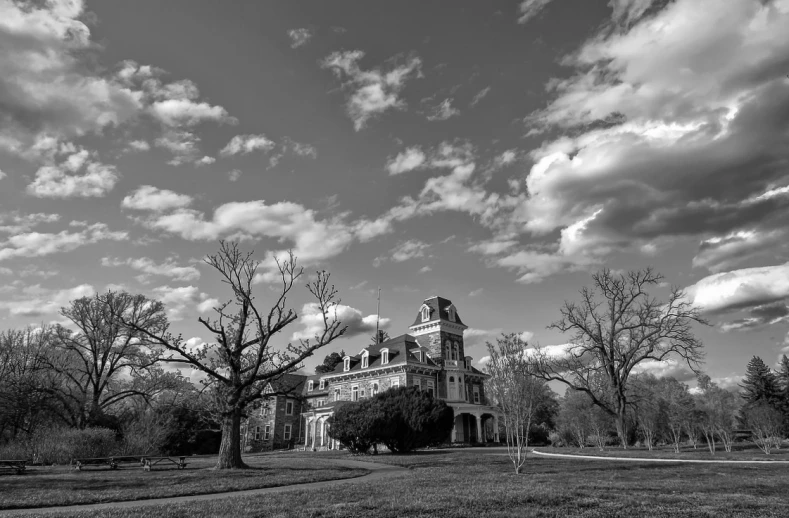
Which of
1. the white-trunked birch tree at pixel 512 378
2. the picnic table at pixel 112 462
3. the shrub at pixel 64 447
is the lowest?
the picnic table at pixel 112 462

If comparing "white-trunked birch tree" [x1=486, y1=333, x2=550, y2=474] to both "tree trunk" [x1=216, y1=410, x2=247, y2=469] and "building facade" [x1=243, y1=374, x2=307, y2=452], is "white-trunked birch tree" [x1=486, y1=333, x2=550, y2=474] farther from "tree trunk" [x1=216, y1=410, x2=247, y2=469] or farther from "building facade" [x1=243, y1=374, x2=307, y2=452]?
"building facade" [x1=243, y1=374, x2=307, y2=452]

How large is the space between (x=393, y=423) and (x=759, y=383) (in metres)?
48.0

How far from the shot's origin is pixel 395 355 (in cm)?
5194

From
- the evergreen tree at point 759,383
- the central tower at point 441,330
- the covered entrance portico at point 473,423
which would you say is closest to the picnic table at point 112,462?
the covered entrance portico at point 473,423

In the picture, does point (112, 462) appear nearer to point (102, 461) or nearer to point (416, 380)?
point (102, 461)

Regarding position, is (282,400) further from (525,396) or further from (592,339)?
(525,396)

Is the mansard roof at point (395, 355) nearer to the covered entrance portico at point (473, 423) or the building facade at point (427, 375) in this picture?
the building facade at point (427, 375)

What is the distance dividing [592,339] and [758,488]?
2389cm

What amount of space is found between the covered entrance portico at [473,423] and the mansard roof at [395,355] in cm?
A: 573

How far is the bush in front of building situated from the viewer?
103 feet

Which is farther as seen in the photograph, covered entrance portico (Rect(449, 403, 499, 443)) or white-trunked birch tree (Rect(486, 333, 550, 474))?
covered entrance portico (Rect(449, 403, 499, 443))

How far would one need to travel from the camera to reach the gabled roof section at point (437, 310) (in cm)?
5444

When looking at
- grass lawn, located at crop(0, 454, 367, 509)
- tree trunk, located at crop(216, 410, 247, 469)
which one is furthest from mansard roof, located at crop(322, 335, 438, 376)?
grass lawn, located at crop(0, 454, 367, 509)

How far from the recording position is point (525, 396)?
59.2ft
